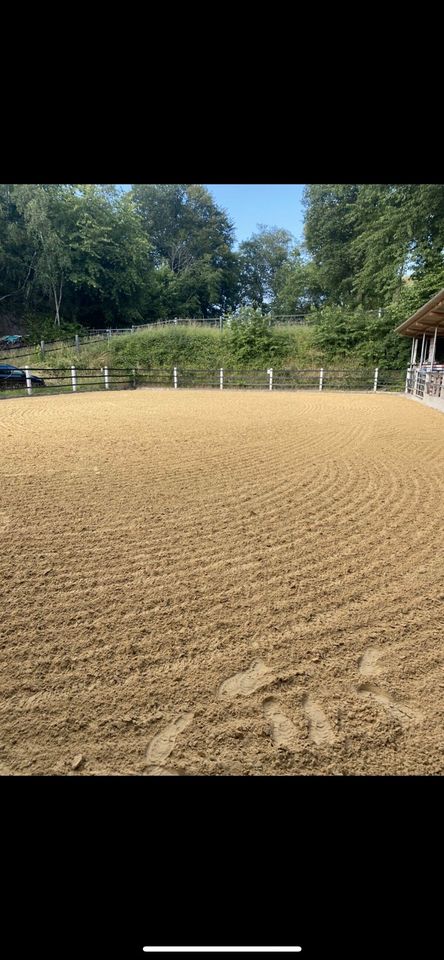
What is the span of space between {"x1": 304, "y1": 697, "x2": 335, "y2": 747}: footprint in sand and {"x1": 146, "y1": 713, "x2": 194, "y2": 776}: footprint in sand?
0.45 m

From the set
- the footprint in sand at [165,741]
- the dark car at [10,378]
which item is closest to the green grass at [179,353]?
the dark car at [10,378]

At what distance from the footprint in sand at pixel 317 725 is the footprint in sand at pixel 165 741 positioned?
45cm

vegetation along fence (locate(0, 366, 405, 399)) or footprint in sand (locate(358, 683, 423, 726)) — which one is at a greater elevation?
vegetation along fence (locate(0, 366, 405, 399))

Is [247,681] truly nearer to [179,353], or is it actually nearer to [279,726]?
[279,726]

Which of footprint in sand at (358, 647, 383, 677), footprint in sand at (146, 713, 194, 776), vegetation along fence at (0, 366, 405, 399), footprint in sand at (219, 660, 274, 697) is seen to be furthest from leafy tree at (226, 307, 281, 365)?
footprint in sand at (146, 713, 194, 776)

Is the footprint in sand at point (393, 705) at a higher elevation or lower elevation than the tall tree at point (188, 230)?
lower

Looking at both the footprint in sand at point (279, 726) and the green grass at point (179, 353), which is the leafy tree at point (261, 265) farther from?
the footprint in sand at point (279, 726)

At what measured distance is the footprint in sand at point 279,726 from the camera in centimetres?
160

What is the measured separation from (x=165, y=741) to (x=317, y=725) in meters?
0.56

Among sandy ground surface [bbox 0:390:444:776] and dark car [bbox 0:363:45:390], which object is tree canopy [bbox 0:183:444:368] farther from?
sandy ground surface [bbox 0:390:444:776]

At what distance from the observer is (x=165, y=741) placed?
161 cm

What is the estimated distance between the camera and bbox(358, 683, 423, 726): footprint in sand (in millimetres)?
1727

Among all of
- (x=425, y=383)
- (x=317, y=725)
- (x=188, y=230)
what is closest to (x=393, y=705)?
(x=317, y=725)
